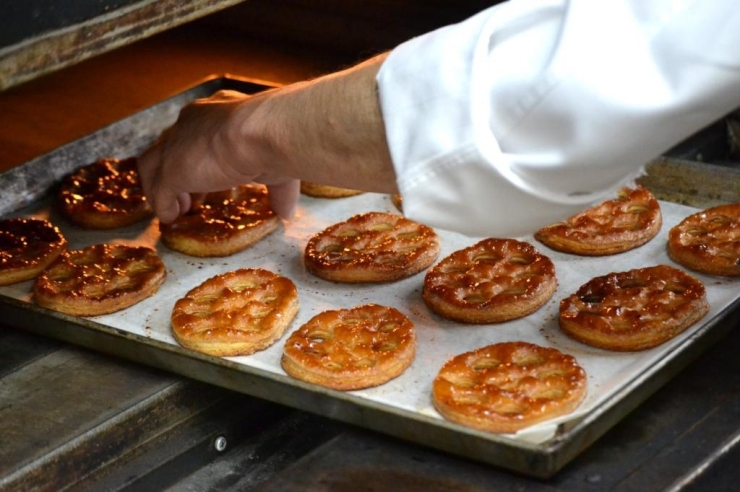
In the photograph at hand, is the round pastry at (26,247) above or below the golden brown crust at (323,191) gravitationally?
above

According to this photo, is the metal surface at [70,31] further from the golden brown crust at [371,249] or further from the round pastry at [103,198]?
the round pastry at [103,198]

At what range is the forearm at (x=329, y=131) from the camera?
2012 mm

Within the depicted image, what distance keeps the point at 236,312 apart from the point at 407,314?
1.43 ft

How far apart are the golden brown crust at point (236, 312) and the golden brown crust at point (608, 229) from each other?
2.56ft

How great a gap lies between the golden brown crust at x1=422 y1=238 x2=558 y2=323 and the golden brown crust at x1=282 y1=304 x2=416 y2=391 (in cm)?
15

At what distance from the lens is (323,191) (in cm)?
331

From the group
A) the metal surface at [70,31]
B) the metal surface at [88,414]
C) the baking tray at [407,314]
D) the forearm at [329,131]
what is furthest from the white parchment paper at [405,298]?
the metal surface at [70,31]

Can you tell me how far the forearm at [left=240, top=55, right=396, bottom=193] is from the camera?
6.60ft

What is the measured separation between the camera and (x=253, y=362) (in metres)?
2.46

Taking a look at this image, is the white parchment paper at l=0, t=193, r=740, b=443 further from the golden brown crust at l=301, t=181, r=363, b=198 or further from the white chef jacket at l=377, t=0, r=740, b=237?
the white chef jacket at l=377, t=0, r=740, b=237

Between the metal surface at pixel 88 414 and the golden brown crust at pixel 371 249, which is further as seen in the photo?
the golden brown crust at pixel 371 249

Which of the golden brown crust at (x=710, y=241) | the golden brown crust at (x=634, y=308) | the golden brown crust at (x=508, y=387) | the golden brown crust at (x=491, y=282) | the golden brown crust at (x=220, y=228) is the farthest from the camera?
the golden brown crust at (x=220, y=228)

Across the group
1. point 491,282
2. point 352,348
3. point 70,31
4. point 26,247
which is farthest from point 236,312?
point 70,31

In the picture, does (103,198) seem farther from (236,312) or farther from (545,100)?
(545,100)
